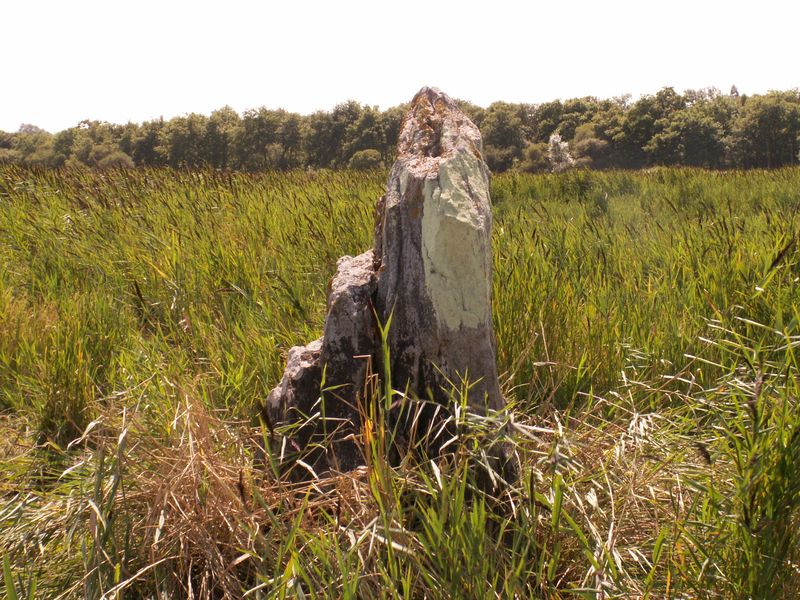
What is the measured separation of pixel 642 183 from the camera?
938 centimetres

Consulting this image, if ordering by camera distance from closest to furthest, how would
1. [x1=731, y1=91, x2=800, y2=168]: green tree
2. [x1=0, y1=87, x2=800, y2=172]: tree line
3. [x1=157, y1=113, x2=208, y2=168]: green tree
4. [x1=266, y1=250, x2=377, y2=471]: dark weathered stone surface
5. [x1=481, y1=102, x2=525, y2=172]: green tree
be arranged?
1. [x1=266, y1=250, x2=377, y2=471]: dark weathered stone surface
2. [x1=731, y1=91, x2=800, y2=168]: green tree
3. [x1=0, y1=87, x2=800, y2=172]: tree line
4. [x1=481, y1=102, x2=525, y2=172]: green tree
5. [x1=157, y1=113, x2=208, y2=168]: green tree

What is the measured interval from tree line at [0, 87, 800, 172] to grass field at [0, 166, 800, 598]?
52894mm

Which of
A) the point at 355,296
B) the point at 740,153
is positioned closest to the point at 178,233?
the point at 355,296

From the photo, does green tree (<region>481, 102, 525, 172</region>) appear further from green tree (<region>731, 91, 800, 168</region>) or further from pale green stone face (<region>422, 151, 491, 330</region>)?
pale green stone face (<region>422, 151, 491, 330</region>)

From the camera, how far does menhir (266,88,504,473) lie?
1.97 metres

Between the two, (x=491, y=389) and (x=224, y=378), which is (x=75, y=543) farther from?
(x=491, y=389)

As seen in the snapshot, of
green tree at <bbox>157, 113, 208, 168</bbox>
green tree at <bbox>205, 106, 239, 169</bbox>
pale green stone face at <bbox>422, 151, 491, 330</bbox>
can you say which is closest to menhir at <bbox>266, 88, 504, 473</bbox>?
pale green stone face at <bbox>422, 151, 491, 330</bbox>

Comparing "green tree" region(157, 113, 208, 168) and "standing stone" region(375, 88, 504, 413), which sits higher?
"green tree" region(157, 113, 208, 168)

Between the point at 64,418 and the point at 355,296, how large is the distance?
57.3 inches

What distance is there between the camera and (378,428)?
1.66m

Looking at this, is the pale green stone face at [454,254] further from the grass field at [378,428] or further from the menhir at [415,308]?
the grass field at [378,428]

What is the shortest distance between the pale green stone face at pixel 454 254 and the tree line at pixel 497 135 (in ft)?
180

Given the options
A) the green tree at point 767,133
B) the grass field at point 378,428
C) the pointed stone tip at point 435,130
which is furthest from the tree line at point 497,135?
the pointed stone tip at point 435,130

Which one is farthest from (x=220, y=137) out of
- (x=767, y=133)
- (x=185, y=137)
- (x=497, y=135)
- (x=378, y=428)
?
(x=378, y=428)
